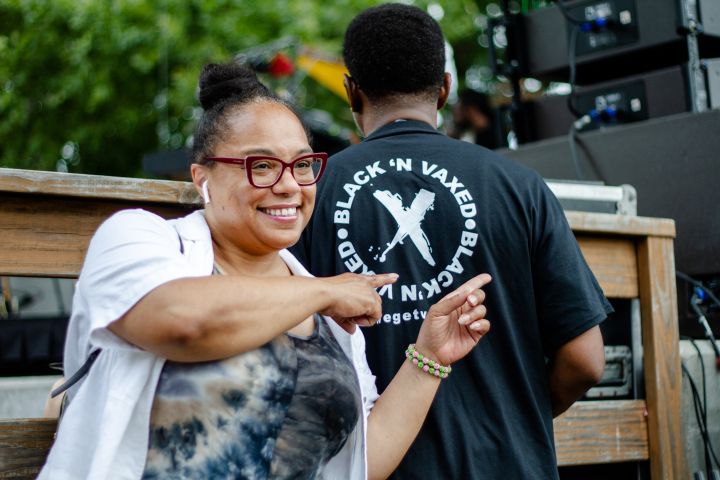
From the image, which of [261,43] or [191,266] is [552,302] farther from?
[261,43]

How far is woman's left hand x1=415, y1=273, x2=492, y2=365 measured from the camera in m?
1.99

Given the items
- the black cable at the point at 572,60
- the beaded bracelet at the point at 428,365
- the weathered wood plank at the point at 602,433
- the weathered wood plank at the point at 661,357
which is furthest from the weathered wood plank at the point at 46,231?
the black cable at the point at 572,60

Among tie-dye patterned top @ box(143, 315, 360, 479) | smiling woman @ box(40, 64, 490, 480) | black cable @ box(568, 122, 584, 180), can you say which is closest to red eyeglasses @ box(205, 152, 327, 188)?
smiling woman @ box(40, 64, 490, 480)

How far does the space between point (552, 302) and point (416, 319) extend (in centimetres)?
36

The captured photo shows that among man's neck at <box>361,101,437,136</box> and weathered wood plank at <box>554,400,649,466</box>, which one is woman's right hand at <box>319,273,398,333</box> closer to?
man's neck at <box>361,101,437,136</box>

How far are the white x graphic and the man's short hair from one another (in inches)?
13.2

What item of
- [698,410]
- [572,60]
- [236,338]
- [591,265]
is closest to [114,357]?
[236,338]

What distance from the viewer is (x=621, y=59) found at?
4.16 m

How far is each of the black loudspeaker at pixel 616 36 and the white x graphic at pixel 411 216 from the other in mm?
2074

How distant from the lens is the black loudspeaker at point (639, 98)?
383 centimetres

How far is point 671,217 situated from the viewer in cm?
350

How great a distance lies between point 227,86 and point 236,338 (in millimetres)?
623

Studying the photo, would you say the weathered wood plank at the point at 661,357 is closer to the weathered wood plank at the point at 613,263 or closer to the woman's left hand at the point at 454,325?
the weathered wood plank at the point at 613,263

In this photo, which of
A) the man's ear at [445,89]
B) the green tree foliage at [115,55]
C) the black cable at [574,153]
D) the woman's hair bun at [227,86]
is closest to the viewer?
the woman's hair bun at [227,86]
